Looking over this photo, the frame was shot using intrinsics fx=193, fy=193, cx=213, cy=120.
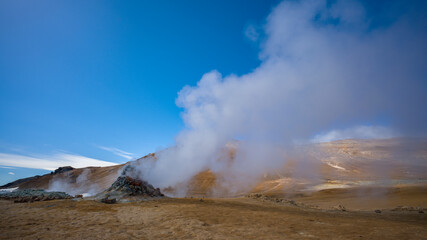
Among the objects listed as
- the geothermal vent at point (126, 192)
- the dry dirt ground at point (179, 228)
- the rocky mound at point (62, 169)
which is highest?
the rocky mound at point (62, 169)

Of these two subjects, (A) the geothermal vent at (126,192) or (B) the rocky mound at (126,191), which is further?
(B) the rocky mound at (126,191)

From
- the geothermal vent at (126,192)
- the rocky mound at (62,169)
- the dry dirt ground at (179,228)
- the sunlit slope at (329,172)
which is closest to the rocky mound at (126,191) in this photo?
the geothermal vent at (126,192)

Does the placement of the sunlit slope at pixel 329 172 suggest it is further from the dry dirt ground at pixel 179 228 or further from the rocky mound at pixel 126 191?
the dry dirt ground at pixel 179 228

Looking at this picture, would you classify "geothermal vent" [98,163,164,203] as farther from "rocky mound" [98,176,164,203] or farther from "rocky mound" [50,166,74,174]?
"rocky mound" [50,166,74,174]

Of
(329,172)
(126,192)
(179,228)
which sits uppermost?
(329,172)

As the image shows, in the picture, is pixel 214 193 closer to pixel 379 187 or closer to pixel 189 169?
pixel 189 169

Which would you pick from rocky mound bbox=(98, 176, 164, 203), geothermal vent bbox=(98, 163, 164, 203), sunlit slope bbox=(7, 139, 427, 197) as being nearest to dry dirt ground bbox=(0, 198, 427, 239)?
geothermal vent bbox=(98, 163, 164, 203)

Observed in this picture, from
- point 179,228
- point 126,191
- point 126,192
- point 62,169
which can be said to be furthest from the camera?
point 62,169

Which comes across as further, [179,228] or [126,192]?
[126,192]

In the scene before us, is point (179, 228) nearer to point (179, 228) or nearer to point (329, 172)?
point (179, 228)

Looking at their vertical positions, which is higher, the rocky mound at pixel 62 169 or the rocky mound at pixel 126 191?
the rocky mound at pixel 62 169

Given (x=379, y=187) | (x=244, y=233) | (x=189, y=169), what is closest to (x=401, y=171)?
(x=379, y=187)

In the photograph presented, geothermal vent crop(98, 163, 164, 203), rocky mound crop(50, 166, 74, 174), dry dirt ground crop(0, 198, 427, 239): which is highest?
rocky mound crop(50, 166, 74, 174)

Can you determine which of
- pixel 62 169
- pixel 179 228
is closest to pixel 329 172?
Result: pixel 179 228
